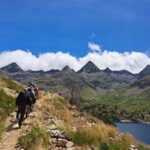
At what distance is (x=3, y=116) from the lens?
3047cm

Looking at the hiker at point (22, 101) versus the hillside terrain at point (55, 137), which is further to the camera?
the hiker at point (22, 101)

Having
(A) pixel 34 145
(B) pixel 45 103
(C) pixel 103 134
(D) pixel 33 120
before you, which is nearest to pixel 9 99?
(B) pixel 45 103

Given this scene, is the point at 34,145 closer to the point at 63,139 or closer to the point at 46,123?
the point at 63,139

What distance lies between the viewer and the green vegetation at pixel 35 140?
66.6 ft

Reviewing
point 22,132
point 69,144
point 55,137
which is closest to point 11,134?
point 22,132

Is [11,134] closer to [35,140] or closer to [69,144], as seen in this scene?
[35,140]

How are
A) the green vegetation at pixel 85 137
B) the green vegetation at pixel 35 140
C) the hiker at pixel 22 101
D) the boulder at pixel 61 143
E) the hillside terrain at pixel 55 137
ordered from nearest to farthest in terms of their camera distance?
the green vegetation at pixel 35 140 → the hillside terrain at pixel 55 137 → the boulder at pixel 61 143 → the green vegetation at pixel 85 137 → the hiker at pixel 22 101

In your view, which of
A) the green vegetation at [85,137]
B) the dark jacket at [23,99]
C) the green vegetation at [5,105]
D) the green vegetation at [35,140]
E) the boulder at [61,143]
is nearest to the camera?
the green vegetation at [35,140]

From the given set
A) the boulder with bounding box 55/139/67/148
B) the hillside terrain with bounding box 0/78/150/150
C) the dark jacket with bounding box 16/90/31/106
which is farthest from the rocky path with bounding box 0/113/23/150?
the boulder with bounding box 55/139/67/148

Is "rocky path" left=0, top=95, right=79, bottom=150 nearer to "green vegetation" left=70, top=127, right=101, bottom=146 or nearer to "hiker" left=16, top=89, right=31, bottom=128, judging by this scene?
"green vegetation" left=70, top=127, right=101, bottom=146

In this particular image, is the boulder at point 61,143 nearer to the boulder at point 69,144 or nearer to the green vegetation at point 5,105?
the boulder at point 69,144

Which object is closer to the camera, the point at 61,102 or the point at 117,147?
the point at 117,147

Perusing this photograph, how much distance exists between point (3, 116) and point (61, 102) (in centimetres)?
833

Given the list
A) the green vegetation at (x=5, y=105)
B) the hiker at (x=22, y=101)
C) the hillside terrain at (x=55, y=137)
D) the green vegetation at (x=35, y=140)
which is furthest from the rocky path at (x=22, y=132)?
the green vegetation at (x=5, y=105)
